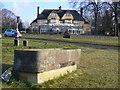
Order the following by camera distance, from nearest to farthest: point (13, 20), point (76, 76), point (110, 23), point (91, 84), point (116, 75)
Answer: point (91, 84) → point (76, 76) → point (116, 75) → point (110, 23) → point (13, 20)

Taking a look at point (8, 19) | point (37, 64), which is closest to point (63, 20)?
point (8, 19)

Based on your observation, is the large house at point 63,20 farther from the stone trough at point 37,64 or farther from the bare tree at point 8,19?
the stone trough at point 37,64

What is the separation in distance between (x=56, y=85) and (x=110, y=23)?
214 feet

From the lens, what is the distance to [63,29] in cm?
9206

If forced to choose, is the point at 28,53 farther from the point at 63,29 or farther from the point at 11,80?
the point at 63,29

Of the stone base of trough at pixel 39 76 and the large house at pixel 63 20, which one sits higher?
the large house at pixel 63 20

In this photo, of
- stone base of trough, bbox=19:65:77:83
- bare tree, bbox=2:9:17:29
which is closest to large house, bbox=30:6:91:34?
bare tree, bbox=2:9:17:29

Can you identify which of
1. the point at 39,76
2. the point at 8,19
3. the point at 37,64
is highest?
the point at 8,19

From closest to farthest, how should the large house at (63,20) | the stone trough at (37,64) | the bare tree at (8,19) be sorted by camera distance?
the stone trough at (37,64), the bare tree at (8,19), the large house at (63,20)

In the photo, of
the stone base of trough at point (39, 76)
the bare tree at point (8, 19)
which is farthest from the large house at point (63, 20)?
the stone base of trough at point (39, 76)

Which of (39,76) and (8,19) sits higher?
(8,19)

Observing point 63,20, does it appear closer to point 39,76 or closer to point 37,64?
point 39,76

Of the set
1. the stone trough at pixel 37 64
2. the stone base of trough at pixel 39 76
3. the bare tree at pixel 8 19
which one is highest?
the bare tree at pixel 8 19

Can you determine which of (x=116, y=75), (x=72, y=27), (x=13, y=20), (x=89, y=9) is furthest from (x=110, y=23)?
(x=116, y=75)
